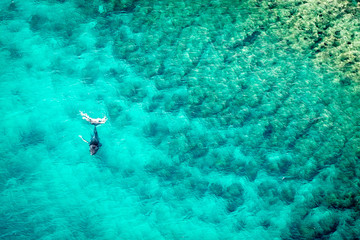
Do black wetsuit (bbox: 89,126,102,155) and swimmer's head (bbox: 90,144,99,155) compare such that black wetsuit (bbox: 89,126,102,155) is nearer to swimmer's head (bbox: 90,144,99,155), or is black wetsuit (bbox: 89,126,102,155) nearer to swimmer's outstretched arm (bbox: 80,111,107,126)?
swimmer's head (bbox: 90,144,99,155)

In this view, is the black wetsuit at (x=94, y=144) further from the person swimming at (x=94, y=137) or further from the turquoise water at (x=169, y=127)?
the turquoise water at (x=169, y=127)

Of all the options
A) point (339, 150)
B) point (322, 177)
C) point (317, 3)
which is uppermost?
point (317, 3)

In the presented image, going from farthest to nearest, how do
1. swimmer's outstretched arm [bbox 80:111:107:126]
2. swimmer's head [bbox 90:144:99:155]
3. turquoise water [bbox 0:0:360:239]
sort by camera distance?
swimmer's outstretched arm [bbox 80:111:107:126] → swimmer's head [bbox 90:144:99:155] → turquoise water [bbox 0:0:360:239]

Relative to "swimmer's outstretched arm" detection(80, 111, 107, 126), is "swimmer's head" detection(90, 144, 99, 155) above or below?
below

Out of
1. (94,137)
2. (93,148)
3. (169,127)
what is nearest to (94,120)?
(94,137)

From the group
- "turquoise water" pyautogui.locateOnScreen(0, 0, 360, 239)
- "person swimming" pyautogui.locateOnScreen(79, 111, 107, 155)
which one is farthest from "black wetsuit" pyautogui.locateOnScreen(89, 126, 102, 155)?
"turquoise water" pyautogui.locateOnScreen(0, 0, 360, 239)

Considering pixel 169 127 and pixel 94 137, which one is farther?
pixel 169 127

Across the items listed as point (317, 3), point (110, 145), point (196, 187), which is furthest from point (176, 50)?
point (317, 3)

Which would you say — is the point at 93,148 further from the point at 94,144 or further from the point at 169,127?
the point at 169,127

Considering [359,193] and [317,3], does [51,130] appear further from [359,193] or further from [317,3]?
[317,3]
